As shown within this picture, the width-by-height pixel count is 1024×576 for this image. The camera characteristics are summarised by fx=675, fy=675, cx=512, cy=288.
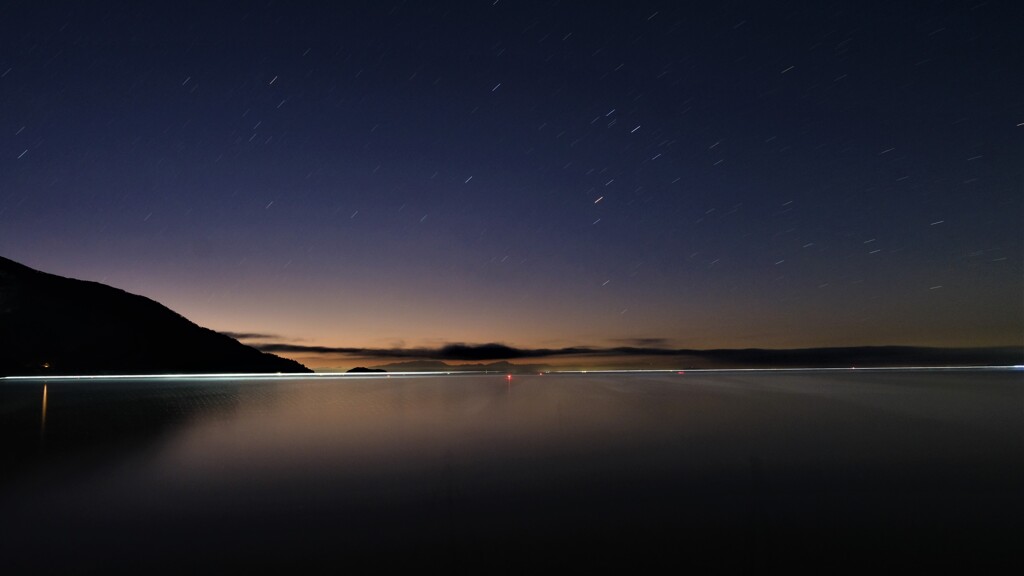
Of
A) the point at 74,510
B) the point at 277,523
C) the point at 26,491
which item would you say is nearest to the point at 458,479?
the point at 277,523

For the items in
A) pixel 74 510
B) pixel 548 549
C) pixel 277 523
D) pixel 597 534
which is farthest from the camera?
pixel 74 510

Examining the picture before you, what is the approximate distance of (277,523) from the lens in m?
7.81

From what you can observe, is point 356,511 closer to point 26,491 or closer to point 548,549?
point 548,549

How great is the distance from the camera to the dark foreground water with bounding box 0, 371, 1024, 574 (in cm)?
643

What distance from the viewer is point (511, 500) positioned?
931 cm

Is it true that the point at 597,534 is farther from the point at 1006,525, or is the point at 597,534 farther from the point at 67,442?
the point at 67,442

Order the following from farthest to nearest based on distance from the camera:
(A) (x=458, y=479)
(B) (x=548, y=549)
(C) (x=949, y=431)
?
1. (C) (x=949, y=431)
2. (A) (x=458, y=479)
3. (B) (x=548, y=549)

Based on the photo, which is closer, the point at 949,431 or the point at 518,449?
the point at 518,449

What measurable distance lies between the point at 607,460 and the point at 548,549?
6649 millimetres

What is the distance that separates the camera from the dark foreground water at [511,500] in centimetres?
643

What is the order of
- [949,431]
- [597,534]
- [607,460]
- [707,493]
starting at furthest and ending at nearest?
[949,431] → [607,460] → [707,493] → [597,534]

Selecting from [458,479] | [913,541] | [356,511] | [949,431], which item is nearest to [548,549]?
[356,511]

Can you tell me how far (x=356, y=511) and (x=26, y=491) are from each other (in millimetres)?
5234

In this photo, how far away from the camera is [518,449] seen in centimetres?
1492
